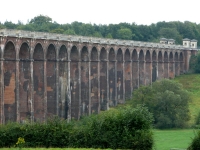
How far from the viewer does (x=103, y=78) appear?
68.2 metres

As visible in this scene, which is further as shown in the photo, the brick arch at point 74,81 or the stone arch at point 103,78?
the stone arch at point 103,78

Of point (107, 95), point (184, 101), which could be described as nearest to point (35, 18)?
point (107, 95)

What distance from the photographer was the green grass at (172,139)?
3875cm

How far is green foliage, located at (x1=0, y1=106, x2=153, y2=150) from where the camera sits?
2977cm

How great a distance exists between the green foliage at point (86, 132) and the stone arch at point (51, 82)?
22.8 meters

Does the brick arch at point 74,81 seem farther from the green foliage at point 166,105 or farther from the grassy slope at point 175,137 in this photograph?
the grassy slope at point 175,137

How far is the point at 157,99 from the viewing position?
5519cm

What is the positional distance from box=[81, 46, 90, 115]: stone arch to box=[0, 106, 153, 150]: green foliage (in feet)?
98.0

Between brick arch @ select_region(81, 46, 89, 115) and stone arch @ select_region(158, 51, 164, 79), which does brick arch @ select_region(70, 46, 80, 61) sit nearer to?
brick arch @ select_region(81, 46, 89, 115)

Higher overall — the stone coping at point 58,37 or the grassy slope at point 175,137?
the stone coping at point 58,37

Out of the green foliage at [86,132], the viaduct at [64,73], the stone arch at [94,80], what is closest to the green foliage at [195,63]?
the viaduct at [64,73]

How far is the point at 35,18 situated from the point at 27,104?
9510 centimetres

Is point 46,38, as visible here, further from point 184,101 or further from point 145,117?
point 145,117

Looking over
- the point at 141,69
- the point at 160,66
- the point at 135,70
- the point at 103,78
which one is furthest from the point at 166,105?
the point at 160,66
